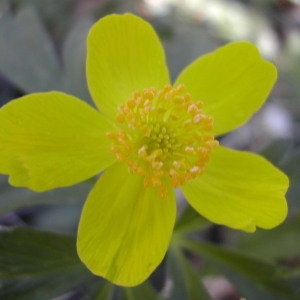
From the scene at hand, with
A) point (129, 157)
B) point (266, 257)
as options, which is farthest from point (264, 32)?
point (129, 157)

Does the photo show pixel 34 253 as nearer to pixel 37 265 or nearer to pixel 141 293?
pixel 37 265

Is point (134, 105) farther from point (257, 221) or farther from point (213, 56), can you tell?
point (257, 221)

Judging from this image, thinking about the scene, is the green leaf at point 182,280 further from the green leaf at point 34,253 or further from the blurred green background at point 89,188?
the green leaf at point 34,253

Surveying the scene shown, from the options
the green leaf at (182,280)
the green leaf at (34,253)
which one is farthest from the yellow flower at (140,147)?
the green leaf at (182,280)

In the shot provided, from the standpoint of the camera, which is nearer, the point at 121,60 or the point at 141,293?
the point at 121,60

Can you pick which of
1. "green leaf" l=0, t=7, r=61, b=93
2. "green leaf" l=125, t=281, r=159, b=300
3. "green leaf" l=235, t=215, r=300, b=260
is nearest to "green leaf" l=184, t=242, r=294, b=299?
"green leaf" l=125, t=281, r=159, b=300

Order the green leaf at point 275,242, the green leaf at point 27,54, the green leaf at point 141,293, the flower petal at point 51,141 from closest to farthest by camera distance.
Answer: the flower petal at point 51,141
the green leaf at point 141,293
the green leaf at point 27,54
the green leaf at point 275,242

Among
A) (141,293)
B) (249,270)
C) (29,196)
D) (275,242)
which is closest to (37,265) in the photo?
(29,196)
